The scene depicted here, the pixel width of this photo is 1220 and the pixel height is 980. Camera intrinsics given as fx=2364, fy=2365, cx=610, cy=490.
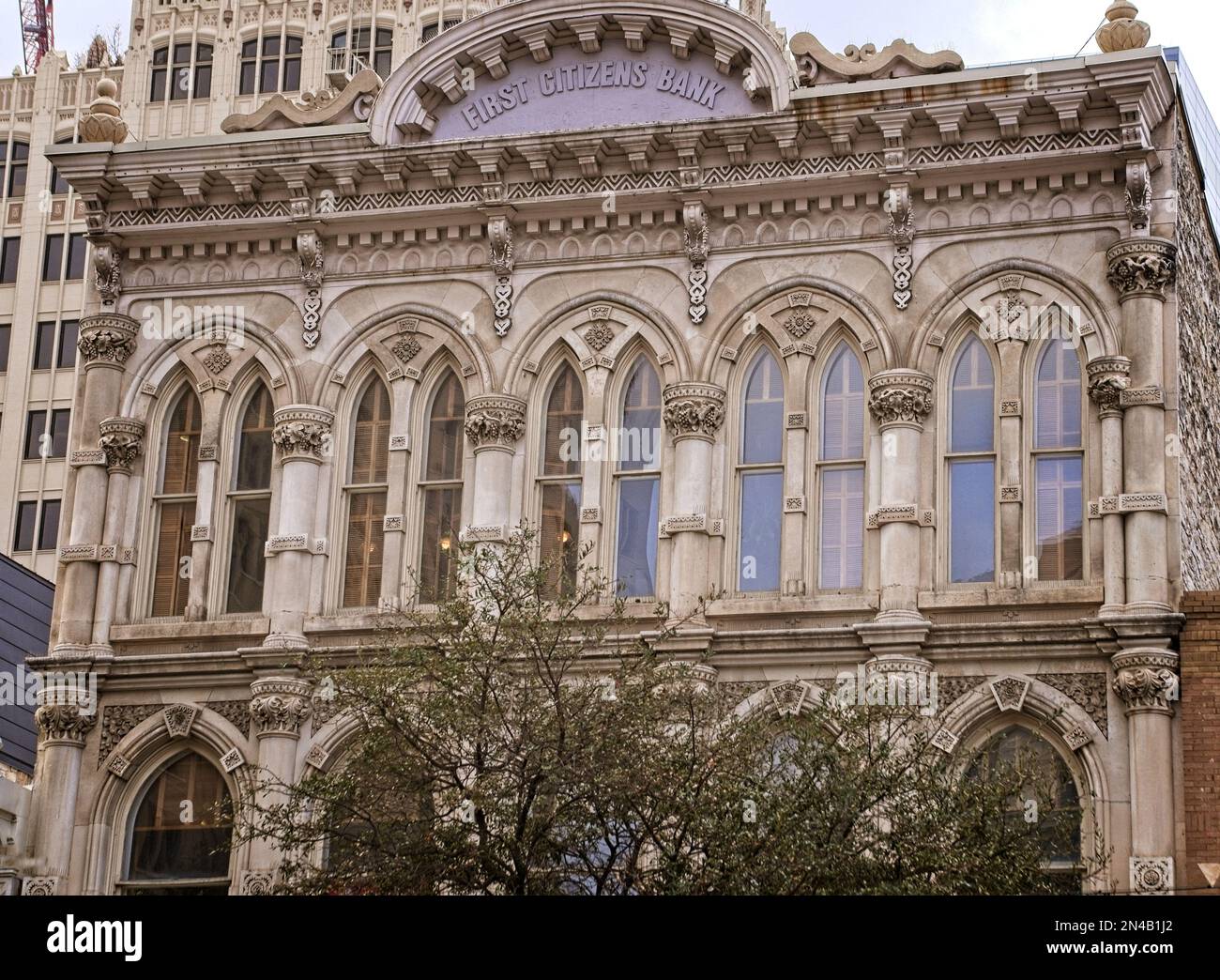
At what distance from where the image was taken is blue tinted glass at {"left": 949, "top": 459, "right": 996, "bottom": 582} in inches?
1178

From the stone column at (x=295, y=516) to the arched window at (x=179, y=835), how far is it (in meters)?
2.20

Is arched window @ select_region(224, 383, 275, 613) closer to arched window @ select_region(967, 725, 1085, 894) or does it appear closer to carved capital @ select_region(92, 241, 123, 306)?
carved capital @ select_region(92, 241, 123, 306)

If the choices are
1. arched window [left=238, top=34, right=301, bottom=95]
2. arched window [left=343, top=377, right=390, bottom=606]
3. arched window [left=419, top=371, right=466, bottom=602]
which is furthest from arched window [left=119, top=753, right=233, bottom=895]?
arched window [left=238, top=34, right=301, bottom=95]

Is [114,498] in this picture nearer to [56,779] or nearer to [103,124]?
[56,779]

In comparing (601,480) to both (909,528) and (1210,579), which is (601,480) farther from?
(1210,579)

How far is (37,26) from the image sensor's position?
8206cm

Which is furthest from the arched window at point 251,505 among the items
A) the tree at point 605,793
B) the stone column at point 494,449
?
the tree at point 605,793

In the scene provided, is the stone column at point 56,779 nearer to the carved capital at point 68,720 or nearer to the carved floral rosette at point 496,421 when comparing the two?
the carved capital at point 68,720

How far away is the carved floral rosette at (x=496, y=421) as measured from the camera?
105 ft

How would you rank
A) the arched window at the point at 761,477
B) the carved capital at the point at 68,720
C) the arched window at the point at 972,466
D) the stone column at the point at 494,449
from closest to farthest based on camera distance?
the arched window at the point at 972,466 → the arched window at the point at 761,477 → the stone column at the point at 494,449 → the carved capital at the point at 68,720

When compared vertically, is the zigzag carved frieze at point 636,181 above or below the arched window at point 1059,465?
above

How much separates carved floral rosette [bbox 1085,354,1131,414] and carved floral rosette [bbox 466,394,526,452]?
7670mm
